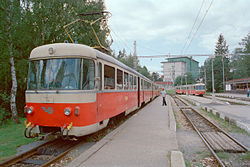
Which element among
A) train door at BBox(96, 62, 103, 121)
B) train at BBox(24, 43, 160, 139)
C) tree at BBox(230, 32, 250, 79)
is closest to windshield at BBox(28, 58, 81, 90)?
train at BBox(24, 43, 160, 139)

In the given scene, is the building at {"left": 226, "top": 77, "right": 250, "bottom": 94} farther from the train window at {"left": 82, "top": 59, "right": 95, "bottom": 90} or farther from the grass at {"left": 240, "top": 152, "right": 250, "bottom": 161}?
the train window at {"left": 82, "top": 59, "right": 95, "bottom": 90}

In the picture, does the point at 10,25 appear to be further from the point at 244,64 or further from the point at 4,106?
the point at 244,64

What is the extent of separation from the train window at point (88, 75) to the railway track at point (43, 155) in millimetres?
1918

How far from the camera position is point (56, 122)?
5375 millimetres

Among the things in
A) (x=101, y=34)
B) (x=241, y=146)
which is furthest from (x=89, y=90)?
(x=101, y=34)

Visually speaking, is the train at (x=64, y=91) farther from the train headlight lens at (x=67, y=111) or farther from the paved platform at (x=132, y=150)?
the paved platform at (x=132, y=150)

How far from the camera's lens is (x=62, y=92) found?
5.36 metres

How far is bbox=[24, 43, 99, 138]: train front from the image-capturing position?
531 centimetres

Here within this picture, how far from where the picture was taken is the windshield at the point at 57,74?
5.45 m

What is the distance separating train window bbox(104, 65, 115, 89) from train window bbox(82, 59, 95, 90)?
930 mm

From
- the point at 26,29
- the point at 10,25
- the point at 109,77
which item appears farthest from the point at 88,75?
the point at 26,29

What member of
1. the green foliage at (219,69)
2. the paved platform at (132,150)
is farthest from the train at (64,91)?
the green foliage at (219,69)

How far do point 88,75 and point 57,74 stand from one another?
89 cm

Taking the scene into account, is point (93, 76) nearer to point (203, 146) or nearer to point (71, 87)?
point (71, 87)
